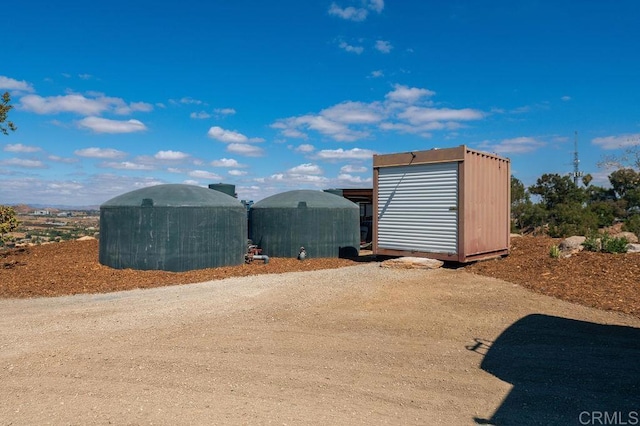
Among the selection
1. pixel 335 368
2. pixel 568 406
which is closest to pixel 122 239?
pixel 335 368

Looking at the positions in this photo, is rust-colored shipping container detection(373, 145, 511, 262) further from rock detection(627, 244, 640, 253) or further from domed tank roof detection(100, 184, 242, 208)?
domed tank roof detection(100, 184, 242, 208)

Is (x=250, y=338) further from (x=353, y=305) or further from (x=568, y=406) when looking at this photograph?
(x=568, y=406)

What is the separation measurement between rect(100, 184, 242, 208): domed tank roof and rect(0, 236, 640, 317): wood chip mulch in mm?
2065

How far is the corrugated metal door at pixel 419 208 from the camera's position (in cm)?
1294

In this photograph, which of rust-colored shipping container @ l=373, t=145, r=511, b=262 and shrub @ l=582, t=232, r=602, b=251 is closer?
shrub @ l=582, t=232, r=602, b=251

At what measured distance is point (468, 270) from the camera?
40.9ft

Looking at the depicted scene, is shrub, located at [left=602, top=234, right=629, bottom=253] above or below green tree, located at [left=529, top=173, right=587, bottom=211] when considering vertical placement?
below

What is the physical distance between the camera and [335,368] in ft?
17.2

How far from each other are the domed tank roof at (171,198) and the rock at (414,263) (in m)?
5.67

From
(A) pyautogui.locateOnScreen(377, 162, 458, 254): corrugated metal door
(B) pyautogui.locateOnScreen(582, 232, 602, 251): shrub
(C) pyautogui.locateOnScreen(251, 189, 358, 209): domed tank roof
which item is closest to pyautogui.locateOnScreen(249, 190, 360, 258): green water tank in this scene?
(C) pyautogui.locateOnScreen(251, 189, 358, 209): domed tank roof

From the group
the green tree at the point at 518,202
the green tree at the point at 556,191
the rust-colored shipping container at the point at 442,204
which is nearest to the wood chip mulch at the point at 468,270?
the rust-colored shipping container at the point at 442,204

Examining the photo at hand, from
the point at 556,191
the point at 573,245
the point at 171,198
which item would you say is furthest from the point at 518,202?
the point at 171,198

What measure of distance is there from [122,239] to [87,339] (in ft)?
23.8

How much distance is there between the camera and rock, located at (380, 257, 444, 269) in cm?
1280
